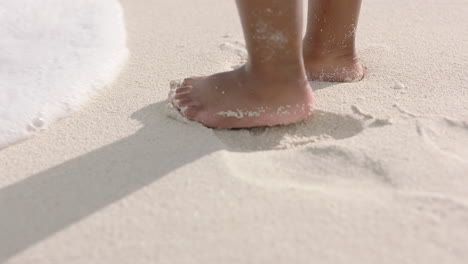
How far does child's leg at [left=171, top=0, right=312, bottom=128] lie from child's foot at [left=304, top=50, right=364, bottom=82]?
255 mm

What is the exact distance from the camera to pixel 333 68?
1.78 meters

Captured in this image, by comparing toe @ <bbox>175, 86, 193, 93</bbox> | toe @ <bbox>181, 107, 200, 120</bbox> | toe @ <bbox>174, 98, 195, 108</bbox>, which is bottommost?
toe @ <bbox>181, 107, 200, 120</bbox>

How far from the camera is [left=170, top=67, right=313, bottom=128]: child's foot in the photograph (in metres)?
1.52

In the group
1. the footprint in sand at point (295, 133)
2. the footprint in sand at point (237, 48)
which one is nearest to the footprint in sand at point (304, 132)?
the footprint in sand at point (295, 133)

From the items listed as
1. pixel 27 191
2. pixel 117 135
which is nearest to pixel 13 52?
pixel 117 135

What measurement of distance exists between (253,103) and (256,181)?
13.7 inches

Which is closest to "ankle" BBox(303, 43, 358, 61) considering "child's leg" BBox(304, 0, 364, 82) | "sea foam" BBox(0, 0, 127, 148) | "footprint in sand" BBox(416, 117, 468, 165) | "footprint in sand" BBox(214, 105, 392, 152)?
"child's leg" BBox(304, 0, 364, 82)

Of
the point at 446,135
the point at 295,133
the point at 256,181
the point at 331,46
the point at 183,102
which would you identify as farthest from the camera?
the point at 331,46

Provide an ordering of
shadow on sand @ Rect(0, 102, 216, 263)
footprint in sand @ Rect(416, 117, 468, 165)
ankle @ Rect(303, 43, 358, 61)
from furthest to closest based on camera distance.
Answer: ankle @ Rect(303, 43, 358, 61) < footprint in sand @ Rect(416, 117, 468, 165) < shadow on sand @ Rect(0, 102, 216, 263)

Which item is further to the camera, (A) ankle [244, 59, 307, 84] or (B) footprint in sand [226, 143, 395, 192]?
(A) ankle [244, 59, 307, 84]

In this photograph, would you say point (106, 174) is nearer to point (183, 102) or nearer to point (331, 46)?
point (183, 102)

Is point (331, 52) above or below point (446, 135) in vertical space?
above

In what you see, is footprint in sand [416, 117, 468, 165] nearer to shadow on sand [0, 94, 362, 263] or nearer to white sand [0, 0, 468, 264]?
white sand [0, 0, 468, 264]

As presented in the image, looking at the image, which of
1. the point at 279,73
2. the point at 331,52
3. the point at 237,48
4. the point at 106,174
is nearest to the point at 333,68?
the point at 331,52
